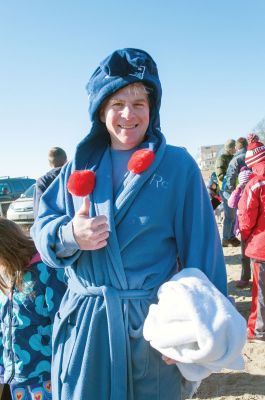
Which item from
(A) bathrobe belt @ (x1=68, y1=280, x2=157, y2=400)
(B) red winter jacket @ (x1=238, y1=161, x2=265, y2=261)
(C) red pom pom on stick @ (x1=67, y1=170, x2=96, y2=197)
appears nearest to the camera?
(A) bathrobe belt @ (x1=68, y1=280, x2=157, y2=400)

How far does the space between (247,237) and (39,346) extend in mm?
2535

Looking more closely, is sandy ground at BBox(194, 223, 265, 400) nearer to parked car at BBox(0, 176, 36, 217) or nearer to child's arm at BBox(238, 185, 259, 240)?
child's arm at BBox(238, 185, 259, 240)

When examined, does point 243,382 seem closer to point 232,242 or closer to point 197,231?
point 197,231

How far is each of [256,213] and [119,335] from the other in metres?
2.60

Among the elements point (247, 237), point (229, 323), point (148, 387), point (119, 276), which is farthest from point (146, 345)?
point (247, 237)

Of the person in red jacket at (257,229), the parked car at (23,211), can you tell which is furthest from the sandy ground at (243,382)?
the parked car at (23,211)

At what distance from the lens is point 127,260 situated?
143 centimetres

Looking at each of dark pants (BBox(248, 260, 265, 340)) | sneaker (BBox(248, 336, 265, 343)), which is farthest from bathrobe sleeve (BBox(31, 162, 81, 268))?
sneaker (BBox(248, 336, 265, 343))

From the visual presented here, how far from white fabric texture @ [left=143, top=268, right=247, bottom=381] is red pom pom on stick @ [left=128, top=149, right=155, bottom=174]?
0.45 metres

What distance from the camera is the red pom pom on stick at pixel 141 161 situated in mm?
1470

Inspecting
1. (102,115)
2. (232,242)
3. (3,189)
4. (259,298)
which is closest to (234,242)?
(232,242)

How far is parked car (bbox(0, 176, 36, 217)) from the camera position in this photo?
50.1ft

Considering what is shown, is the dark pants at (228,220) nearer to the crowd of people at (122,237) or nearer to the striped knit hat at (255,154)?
the striped knit hat at (255,154)

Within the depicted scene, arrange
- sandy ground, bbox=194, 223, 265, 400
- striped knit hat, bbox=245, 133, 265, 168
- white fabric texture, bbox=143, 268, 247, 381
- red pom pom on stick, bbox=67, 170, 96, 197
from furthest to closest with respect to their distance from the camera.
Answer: striped knit hat, bbox=245, 133, 265, 168 → sandy ground, bbox=194, 223, 265, 400 → red pom pom on stick, bbox=67, 170, 96, 197 → white fabric texture, bbox=143, 268, 247, 381
